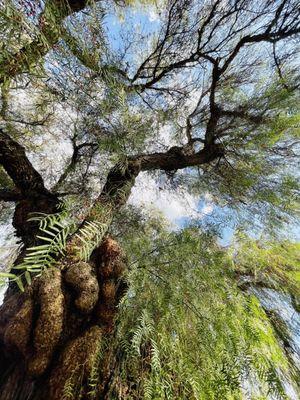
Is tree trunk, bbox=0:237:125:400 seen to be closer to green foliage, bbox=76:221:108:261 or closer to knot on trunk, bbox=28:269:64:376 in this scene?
knot on trunk, bbox=28:269:64:376

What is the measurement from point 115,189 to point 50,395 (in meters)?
1.52

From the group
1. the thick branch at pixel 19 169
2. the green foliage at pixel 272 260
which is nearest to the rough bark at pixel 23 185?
the thick branch at pixel 19 169

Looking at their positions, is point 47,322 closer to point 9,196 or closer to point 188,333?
point 188,333

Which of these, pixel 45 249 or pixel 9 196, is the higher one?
pixel 45 249

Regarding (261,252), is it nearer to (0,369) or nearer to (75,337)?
(75,337)

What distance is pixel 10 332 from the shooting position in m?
1.23

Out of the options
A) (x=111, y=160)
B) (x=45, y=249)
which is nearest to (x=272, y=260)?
(x=111, y=160)

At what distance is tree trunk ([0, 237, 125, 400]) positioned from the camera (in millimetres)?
1178

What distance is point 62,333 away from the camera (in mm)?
1283

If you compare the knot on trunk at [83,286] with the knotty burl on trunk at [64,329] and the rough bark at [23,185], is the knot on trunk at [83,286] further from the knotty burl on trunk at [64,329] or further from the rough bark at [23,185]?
the rough bark at [23,185]

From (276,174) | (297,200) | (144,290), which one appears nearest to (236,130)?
(276,174)

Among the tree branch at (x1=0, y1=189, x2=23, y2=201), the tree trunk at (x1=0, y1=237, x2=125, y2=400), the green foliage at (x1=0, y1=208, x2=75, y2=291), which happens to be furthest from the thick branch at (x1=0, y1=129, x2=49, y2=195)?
the green foliage at (x1=0, y1=208, x2=75, y2=291)

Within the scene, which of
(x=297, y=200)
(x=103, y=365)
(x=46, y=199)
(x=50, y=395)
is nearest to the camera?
(x=50, y=395)

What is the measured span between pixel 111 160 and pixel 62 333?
1.34 metres
